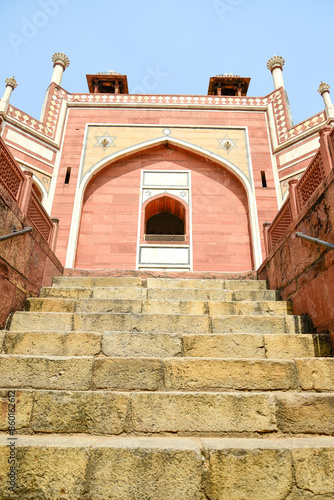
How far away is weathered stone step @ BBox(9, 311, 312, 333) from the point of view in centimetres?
326

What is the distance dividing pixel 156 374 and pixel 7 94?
984cm

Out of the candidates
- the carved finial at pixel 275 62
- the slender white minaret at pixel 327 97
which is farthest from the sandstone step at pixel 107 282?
the carved finial at pixel 275 62

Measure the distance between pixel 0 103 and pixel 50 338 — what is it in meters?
8.71

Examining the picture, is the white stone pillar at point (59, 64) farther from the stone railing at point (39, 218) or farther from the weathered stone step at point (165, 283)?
the weathered stone step at point (165, 283)

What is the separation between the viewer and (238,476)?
5.65 ft

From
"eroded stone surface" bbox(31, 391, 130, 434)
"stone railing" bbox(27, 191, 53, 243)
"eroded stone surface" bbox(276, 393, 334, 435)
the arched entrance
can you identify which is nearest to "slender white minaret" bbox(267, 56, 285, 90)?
the arched entrance

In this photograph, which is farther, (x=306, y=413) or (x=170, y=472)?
(x=306, y=413)

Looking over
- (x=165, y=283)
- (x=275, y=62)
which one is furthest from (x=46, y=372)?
(x=275, y=62)

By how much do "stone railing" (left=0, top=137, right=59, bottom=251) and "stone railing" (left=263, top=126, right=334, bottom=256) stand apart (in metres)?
3.25

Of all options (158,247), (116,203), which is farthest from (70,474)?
(116,203)

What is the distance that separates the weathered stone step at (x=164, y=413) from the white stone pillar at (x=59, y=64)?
36.4 ft

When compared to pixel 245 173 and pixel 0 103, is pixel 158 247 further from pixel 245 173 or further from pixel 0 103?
pixel 0 103

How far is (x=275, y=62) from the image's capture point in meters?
11.4

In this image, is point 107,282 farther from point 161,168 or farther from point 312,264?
point 161,168
